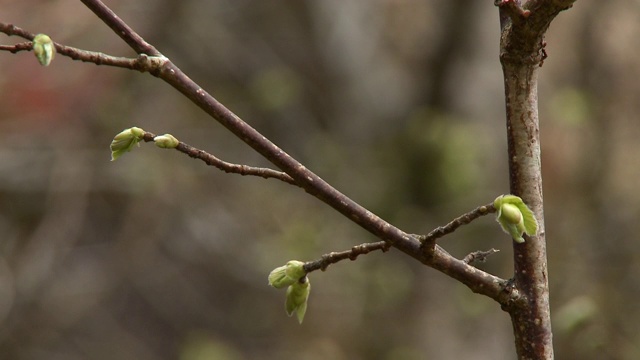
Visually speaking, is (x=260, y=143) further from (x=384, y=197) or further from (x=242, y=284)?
(x=242, y=284)

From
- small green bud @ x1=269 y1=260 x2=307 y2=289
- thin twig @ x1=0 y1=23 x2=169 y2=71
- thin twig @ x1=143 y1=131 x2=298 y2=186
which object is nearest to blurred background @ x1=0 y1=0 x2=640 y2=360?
small green bud @ x1=269 y1=260 x2=307 y2=289

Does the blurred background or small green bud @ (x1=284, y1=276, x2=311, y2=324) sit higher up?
the blurred background

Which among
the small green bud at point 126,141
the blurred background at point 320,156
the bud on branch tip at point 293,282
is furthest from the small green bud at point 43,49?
the blurred background at point 320,156

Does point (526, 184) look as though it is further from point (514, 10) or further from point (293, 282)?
point (293, 282)

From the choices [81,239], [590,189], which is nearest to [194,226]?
[81,239]

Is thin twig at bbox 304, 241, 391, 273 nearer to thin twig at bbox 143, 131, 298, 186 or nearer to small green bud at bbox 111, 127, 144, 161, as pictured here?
thin twig at bbox 143, 131, 298, 186

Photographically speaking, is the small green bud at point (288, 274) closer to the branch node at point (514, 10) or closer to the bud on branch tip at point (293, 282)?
the bud on branch tip at point (293, 282)
